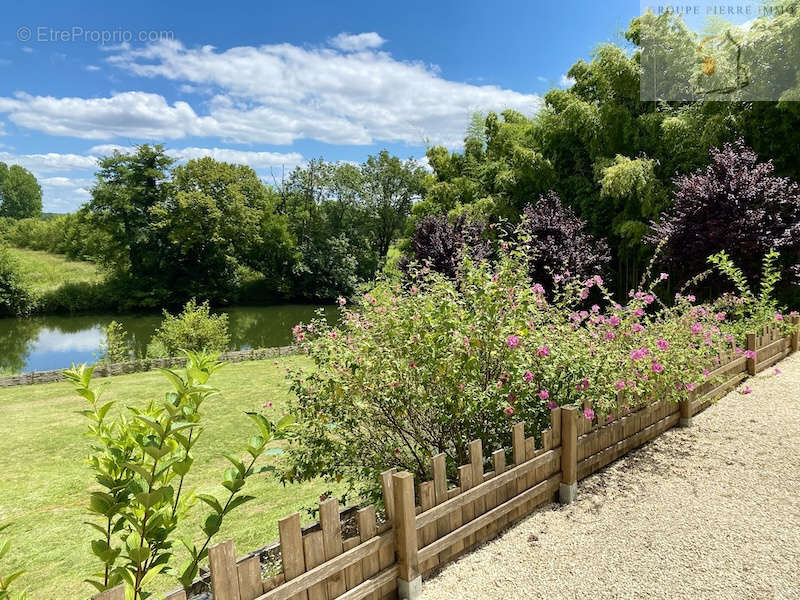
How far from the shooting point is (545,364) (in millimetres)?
3463

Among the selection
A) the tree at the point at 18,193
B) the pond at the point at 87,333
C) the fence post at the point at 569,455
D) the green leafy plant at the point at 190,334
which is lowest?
the pond at the point at 87,333

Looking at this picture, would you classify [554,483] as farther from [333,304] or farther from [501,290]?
[333,304]

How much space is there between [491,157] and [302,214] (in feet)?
52.5

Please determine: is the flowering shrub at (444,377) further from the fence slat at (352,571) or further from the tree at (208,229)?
the tree at (208,229)

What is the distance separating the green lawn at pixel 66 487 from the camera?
3.67 m

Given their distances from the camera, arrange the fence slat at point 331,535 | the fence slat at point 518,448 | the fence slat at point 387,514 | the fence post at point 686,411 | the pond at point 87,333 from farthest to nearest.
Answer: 1. the pond at point 87,333
2. the fence post at point 686,411
3. the fence slat at point 518,448
4. the fence slat at point 387,514
5. the fence slat at point 331,535

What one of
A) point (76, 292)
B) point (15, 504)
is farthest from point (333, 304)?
point (15, 504)

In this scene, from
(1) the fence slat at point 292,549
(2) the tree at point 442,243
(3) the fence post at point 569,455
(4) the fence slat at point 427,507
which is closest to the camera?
(1) the fence slat at point 292,549

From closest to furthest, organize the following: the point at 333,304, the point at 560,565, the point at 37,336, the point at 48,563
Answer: the point at 560,565, the point at 48,563, the point at 37,336, the point at 333,304

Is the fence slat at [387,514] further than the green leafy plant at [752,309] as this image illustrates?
No

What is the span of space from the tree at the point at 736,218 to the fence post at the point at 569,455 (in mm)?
6781

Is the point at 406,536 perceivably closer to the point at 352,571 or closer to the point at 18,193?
the point at 352,571

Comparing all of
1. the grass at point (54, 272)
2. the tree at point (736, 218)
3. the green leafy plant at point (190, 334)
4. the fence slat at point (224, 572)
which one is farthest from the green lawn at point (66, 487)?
the grass at point (54, 272)

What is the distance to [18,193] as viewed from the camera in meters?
64.4
